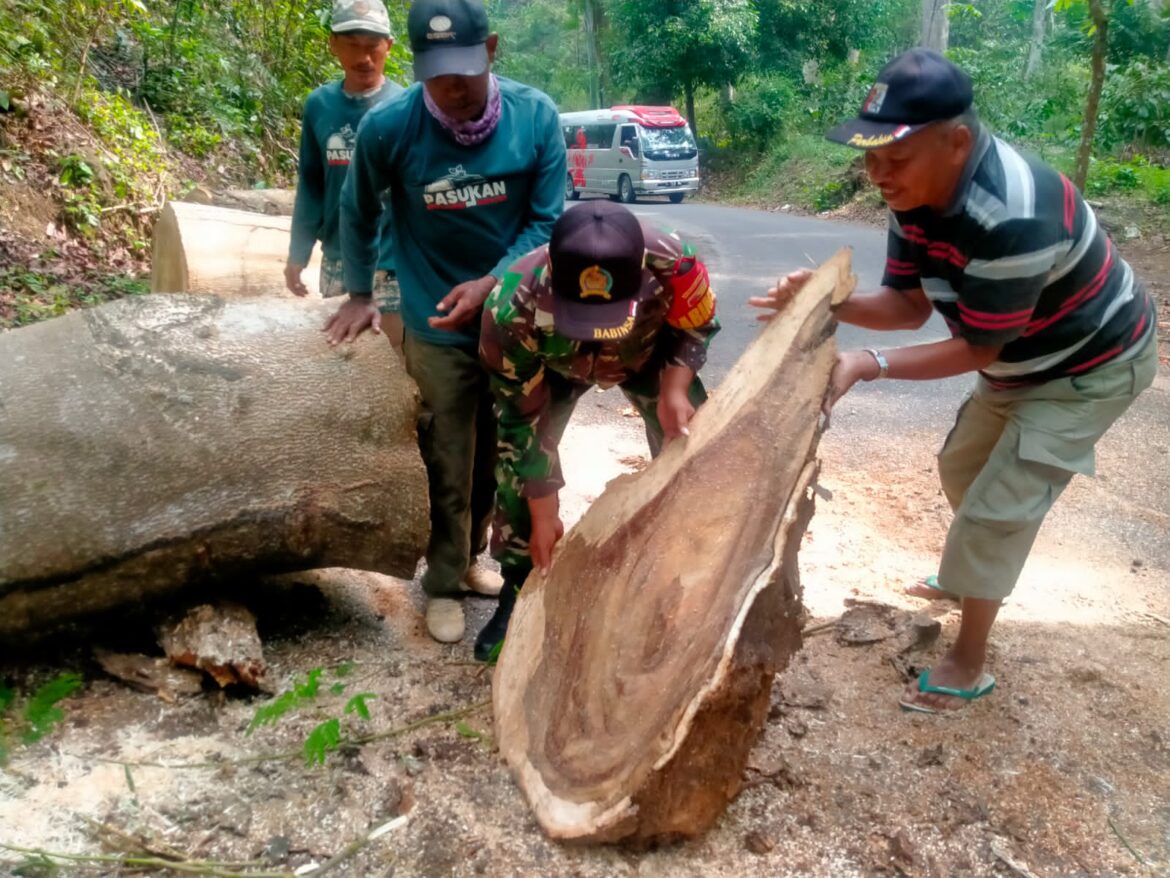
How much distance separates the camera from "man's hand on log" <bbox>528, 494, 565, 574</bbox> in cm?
240

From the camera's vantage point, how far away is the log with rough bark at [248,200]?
6.00 metres

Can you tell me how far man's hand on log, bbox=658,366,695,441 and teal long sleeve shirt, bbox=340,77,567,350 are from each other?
1.81 ft

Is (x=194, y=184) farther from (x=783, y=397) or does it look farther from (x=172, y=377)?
A: (x=783, y=397)

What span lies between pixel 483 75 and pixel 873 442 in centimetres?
300

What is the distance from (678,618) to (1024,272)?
40.5 inches

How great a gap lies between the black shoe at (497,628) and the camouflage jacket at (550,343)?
17.7 inches

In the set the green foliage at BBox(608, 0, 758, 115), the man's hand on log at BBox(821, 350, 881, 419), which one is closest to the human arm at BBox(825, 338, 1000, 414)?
the man's hand on log at BBox(821, 350, 881, 419)

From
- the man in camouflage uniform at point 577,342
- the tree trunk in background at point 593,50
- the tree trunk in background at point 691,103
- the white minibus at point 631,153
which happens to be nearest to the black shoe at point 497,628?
the man in camouflage uniform at point 577,342

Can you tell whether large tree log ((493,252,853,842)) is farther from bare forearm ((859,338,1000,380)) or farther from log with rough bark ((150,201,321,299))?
log with rough bark ((150,201,321,299))

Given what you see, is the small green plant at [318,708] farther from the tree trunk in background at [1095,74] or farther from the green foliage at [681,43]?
the green foliage at [681,43]

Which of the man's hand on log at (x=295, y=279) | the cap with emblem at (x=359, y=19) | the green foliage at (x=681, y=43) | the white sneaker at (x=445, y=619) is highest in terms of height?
the cap with emblem at (x=359, y=19)

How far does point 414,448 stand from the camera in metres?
2.73

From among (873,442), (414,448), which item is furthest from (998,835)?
(873,442)

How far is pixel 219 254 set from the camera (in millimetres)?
4059
